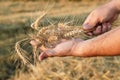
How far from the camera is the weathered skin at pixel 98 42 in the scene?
6.79 feet

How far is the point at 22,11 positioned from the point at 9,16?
998mm

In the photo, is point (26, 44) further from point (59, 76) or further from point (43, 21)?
point (59, 76)

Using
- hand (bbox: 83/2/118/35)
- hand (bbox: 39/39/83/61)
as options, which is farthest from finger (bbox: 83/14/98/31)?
hand (bbox: 39/39/83/61)

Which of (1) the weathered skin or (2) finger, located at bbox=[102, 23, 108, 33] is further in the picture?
(2) finger, located at bbox=[102, 23, 108, 33]

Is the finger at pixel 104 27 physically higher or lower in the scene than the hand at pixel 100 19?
lower

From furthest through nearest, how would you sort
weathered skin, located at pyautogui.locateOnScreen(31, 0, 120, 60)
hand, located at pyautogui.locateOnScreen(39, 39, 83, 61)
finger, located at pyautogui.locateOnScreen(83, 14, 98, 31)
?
finger, located at pyautogui.locateOnScreen(83, 14, 98, 31), hand, located at pyautogui.locateOnScreen(39, 39, 83, 61), weathered skin, located at pyautogui.locateOnScreen(31, 0, 120, 60)

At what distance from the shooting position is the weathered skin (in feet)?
6.79

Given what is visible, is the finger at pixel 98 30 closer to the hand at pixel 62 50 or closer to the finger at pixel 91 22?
the finger at pixel 91 22

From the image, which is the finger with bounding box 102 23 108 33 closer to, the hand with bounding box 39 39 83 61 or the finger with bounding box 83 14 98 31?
the finger with bounding box 83 14 98 31

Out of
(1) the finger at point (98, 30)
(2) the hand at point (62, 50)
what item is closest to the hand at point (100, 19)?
(1) the finger at point (98, 30)

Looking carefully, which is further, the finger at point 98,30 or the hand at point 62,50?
the finger at point 98,30

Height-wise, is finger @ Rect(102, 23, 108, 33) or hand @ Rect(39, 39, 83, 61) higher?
finger @ Rect(102, 23, 108, 33)

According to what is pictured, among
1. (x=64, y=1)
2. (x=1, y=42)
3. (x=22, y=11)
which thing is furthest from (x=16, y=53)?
(x=64, y=1)

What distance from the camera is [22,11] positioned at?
894cm
